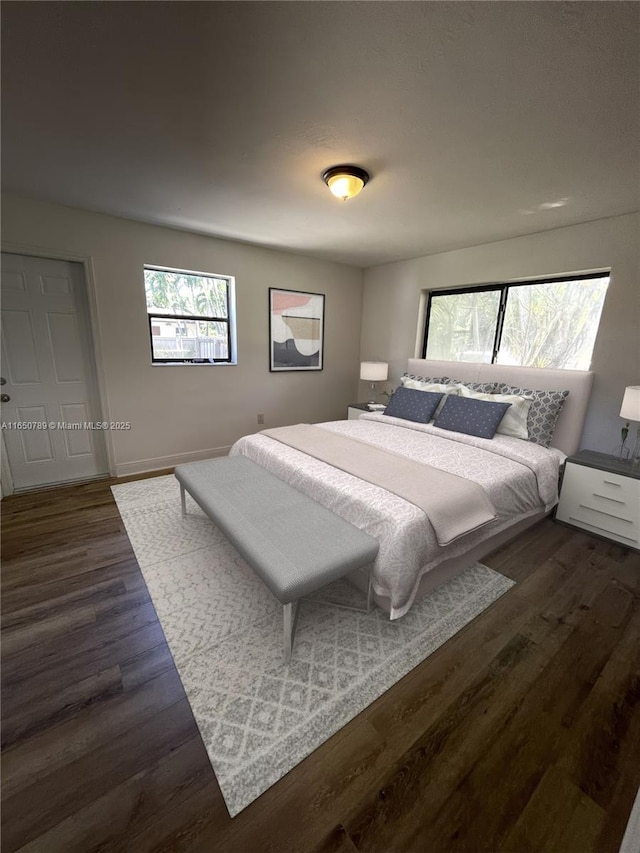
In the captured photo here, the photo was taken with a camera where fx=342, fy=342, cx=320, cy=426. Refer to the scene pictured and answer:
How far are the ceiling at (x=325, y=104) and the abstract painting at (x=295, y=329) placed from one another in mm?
1574

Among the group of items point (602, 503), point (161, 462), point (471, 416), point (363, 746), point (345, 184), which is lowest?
point (363, 746)

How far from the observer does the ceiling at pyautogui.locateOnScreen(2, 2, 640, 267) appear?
1137mm

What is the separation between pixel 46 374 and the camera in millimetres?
3057

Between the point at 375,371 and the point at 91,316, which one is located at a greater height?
the point at 91,316

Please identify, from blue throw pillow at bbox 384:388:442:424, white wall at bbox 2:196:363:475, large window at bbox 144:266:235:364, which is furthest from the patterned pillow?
large window at bbox 144:266:235:364

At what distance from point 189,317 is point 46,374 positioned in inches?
55.3

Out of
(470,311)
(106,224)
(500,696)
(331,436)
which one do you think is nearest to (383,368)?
(470,311)

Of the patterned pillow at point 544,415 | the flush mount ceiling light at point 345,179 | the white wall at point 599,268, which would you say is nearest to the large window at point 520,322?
the white wall at point 599,268

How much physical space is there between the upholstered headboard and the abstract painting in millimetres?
2018

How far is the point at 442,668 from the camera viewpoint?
1.54m

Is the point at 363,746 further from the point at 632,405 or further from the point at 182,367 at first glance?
the point at 182,367

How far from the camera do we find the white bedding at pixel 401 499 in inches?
65.3

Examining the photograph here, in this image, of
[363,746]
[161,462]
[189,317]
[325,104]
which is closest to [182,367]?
[189,317]

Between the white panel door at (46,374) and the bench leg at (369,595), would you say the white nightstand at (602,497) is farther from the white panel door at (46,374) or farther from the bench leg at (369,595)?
the white panel door at (46,374)
